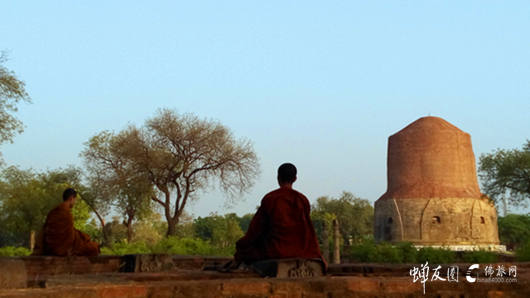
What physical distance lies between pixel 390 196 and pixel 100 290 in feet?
106

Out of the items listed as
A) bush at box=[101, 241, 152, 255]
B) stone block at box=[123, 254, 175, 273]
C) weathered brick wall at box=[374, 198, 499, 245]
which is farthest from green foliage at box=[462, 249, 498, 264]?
weathered brick wall at box=[374, 198, 499, 245]

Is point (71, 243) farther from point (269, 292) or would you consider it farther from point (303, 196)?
point (269, 292)

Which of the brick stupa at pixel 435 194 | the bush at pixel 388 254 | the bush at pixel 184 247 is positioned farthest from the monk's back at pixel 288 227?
the brick stupa at pixel 435 194

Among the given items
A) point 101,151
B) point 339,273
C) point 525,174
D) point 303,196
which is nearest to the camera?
point 303,196

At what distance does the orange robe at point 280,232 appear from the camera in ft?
16.5

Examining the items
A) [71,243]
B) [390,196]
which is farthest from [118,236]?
[71,243]

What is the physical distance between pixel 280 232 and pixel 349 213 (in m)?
53.2

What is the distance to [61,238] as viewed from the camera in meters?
7.39

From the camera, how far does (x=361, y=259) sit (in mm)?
17172

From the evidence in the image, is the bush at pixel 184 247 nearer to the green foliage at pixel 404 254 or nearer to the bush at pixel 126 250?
the bush at pixel 126 250

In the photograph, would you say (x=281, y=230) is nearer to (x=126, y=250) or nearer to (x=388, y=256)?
(x=388, y=256)

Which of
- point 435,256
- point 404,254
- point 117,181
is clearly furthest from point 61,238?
point 117,181

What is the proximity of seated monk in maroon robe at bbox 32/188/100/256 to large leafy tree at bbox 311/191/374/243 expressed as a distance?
154 feet

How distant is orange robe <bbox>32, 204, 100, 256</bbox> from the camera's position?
7.38 metres
